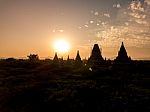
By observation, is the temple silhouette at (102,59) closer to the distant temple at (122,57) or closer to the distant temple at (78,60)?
the distant temple at (122,57)

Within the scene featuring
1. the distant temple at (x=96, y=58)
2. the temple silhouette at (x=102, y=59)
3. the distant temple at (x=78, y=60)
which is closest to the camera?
the temple silhouette at (x=102, y=59)

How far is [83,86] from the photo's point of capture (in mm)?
42531

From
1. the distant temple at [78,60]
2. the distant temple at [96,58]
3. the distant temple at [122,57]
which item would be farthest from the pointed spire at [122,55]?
the distant temple at [78,60]

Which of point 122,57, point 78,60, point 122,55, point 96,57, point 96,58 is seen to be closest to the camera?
point 122,57

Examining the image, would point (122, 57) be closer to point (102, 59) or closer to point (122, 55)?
point (122, 55)

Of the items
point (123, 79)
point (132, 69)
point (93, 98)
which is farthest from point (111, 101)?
point (132, 69)

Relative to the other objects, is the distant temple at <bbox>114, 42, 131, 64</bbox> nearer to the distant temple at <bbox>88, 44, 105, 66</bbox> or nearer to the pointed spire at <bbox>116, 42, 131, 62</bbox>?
the pointed spire at <bbox>116, 42, 131, 62</bbox>

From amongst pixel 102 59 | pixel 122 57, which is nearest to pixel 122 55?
pixel 122 57

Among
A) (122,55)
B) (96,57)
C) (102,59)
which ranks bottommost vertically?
(102,59)

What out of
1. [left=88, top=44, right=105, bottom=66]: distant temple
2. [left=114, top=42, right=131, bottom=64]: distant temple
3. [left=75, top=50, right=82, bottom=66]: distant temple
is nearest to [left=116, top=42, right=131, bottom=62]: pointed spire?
A: [left=114, top=42, right=131, bottom=64]: distant temple

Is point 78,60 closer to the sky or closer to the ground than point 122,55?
closer to the ground

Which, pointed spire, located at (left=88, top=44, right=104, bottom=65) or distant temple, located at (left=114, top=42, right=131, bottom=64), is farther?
pointed spire, located at (left=88, top=44, right=104, bottom=65)

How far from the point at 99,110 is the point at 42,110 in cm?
687

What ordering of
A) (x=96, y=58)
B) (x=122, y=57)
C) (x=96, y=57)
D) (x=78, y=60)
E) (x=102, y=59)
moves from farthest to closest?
(x=78, y=60), (x=102, y=59), (x=96, y=57), (x=96, y=58), (x=122, y=57)
